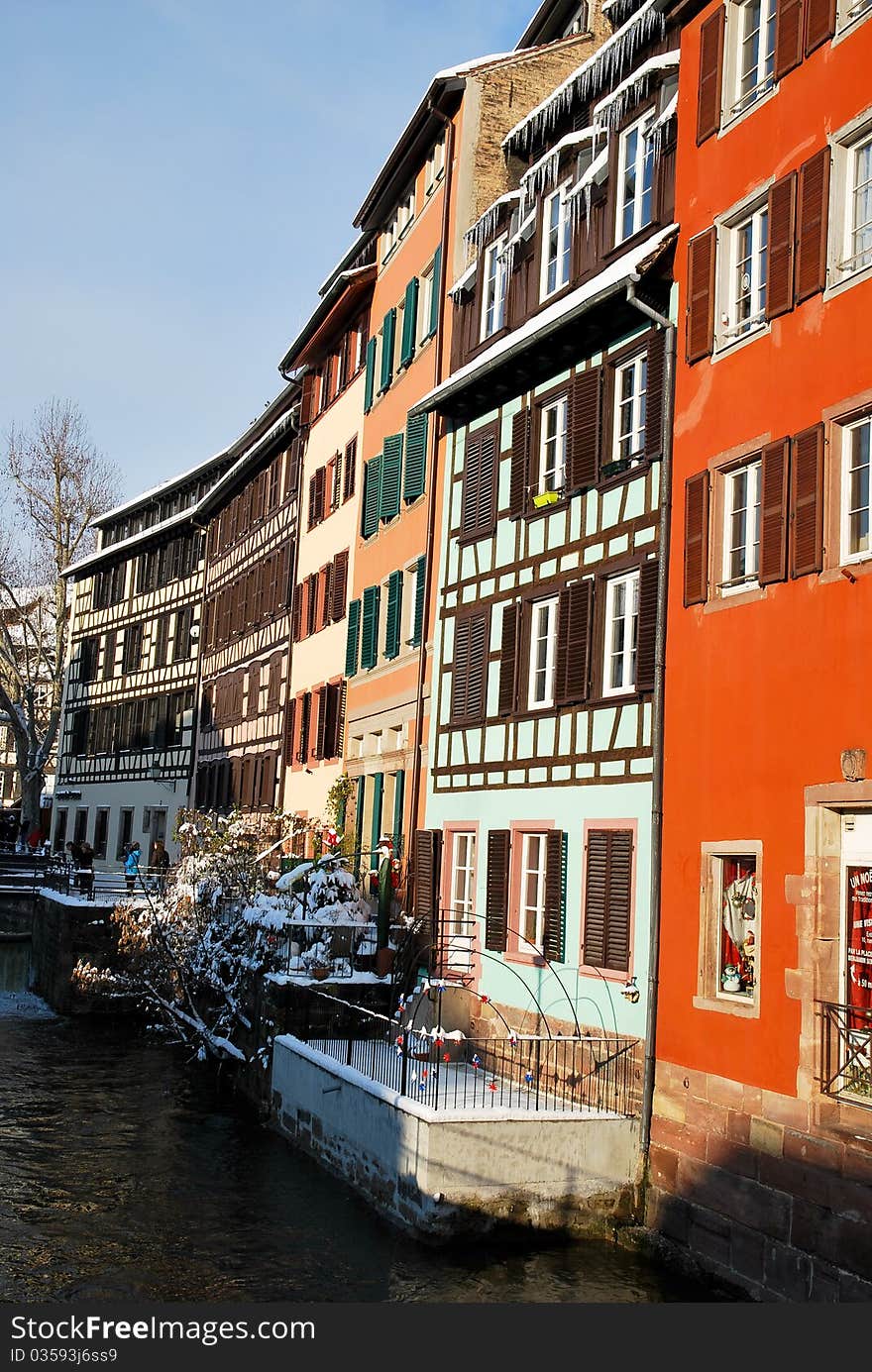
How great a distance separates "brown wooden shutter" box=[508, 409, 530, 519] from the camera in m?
19.7

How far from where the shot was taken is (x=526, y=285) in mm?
21016

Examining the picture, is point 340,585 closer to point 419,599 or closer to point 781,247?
point 419,599

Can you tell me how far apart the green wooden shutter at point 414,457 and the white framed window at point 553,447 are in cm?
467

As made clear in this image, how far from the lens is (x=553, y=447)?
19.3 m

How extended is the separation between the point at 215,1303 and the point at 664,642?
302 inches

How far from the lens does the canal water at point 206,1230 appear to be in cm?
1308

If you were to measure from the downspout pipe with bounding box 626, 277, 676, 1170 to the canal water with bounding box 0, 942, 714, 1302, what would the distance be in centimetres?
175

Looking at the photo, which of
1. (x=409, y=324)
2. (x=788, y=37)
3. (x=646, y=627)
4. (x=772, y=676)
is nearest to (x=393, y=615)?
(x=409, y=324)

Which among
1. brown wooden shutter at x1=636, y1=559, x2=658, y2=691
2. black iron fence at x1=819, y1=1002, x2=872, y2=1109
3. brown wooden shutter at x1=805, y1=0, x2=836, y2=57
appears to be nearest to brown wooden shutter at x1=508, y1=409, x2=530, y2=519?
brown wooden shutter at x1=636, y1=559, x2=658, y2=691

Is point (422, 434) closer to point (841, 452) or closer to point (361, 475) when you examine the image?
point (361, 475)

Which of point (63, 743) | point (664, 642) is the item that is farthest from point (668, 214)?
point (63, 743)

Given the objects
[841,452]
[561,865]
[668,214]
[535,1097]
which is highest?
[668,214]

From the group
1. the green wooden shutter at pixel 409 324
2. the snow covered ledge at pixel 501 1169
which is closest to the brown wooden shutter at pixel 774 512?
the snow covered ledge at pixel 501 1169

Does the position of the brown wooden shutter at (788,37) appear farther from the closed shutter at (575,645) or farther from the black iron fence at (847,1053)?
the black iron fence at (847,1053)
